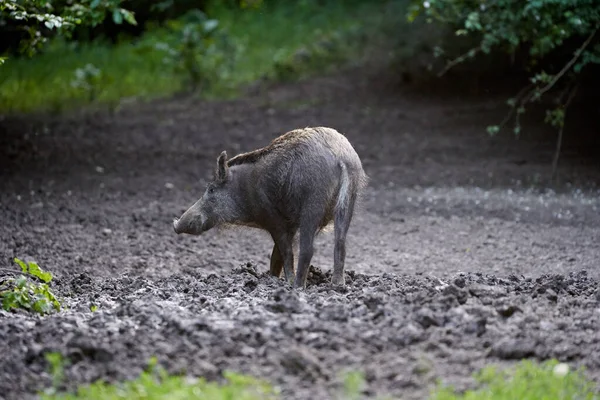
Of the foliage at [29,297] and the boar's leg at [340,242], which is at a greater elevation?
the boar's leg at [340,242]

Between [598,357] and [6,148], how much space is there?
10.1 meters

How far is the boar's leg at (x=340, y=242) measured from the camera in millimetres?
6785

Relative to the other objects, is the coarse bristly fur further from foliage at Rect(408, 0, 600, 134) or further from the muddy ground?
foliage at Rect(408, 0, 600, 134)

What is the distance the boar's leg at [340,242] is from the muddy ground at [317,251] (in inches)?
5.5

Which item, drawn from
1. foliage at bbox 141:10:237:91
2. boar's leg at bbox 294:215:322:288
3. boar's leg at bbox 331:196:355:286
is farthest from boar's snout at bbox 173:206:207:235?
foliage at bbox 141:10:237:91

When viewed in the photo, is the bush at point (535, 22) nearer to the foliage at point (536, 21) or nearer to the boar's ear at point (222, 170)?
the foliage at point (536, 21)

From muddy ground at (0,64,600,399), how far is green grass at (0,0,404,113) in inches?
33.1

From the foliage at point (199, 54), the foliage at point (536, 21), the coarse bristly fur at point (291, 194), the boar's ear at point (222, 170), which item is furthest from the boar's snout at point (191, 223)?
the foliage at point (199, 54)

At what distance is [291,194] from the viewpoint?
6969 mm

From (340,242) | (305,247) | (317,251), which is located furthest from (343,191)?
(317,251)

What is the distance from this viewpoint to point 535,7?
9.85m

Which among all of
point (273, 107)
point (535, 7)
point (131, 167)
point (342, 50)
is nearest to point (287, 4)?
point (342, 50)

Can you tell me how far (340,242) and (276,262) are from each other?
0.87 m

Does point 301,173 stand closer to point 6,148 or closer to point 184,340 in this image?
point 184,340
